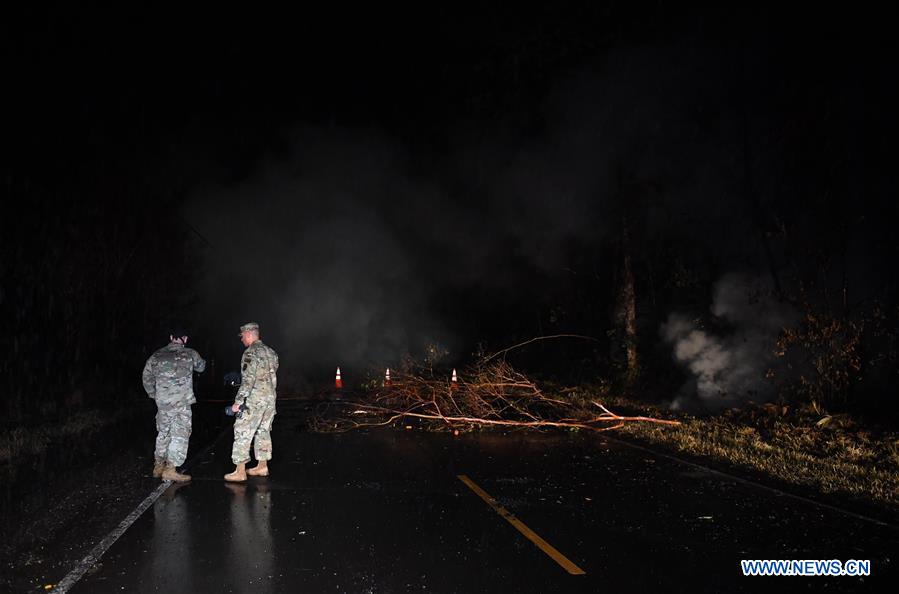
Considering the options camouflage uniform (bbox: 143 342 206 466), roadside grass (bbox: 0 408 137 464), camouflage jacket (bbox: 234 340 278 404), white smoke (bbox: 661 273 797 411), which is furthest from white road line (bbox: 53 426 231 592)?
white smoke (bbox: 661 273 797 411)

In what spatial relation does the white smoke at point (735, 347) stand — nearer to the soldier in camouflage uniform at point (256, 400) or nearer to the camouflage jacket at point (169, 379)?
the soldier in camouflage uniform at point (256, 400)

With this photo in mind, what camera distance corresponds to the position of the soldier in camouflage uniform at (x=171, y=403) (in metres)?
6.50

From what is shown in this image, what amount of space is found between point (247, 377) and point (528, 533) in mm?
3359

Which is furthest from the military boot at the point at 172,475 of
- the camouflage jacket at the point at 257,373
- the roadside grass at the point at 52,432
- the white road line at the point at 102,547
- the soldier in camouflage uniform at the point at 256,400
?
the roadside grass at the point at 52,432

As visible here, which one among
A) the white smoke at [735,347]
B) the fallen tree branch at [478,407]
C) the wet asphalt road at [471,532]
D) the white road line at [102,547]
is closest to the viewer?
the white road line at [102,547]

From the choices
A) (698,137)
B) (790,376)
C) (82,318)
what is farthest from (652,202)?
(82,318)

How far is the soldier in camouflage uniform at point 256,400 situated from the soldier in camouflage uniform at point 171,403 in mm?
481

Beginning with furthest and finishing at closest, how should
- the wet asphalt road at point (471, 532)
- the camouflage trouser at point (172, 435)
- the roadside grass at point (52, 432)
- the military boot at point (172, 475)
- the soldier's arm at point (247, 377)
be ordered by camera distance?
1. the roadside grass at point (52, 432)
2. the soldier's arm at point (247, 377)
3. the camouflage trouser at point (172, 435)
4. the military boot at point (172, 475)
5. the wet asphalt road at point (471, 532)

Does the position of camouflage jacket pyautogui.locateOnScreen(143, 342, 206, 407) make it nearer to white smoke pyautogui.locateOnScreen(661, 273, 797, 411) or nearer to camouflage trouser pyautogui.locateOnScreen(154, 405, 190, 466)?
camouflage trouser pyautogui.locateOnScreen(154, 405, 190, 466)

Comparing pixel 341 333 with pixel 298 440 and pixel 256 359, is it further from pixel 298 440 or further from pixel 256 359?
pixel 256 359

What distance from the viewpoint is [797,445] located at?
8234mm

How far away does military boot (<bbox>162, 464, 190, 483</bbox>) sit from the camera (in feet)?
21.0

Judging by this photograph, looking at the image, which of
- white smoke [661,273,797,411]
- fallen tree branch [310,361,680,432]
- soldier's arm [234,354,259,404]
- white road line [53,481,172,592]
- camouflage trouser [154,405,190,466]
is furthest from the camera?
white smoke [661,273,797,411]

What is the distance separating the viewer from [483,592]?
3760 millimetres
